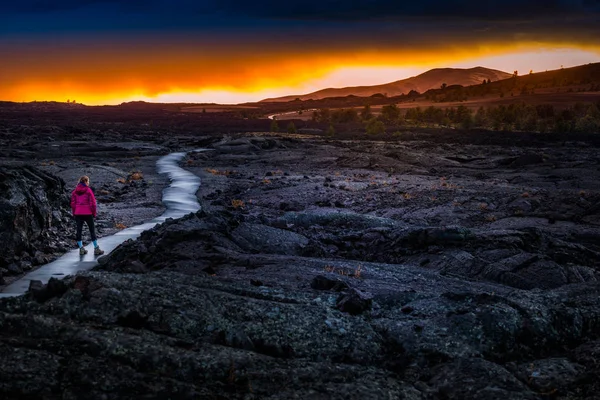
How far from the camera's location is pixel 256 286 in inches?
434

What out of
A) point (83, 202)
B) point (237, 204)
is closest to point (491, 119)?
point (237, 204)

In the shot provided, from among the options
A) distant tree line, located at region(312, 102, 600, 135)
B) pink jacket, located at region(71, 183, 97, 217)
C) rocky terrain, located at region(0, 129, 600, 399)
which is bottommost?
distant tree line, located at region(312, 102, 600, 135)

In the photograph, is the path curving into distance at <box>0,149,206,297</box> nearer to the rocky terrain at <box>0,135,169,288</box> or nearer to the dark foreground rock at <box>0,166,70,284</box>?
the rocky terrain at <box>0,135,169,288</box>

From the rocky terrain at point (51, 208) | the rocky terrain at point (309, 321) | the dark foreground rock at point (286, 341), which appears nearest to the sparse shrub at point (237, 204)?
the rocky terrain at point (51, 208)

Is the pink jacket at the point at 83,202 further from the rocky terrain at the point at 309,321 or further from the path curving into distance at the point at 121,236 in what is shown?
the rocky terrain at the point at 309,321

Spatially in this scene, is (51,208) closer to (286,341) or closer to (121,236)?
(121,236)

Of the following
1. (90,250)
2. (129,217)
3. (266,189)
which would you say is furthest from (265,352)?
(266,189)

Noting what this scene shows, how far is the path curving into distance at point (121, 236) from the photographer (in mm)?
15958

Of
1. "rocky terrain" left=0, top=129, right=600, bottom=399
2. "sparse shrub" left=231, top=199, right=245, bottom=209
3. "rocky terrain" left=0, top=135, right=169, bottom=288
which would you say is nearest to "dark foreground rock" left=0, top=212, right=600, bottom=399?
"rocky terrain" left=0, top=129, right=600, bottom=399

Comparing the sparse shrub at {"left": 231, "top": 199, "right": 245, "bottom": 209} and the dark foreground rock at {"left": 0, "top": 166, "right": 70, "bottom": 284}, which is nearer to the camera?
the dark foreground rock at {"left": 0, "top": 166, "right": 70, "bottom": 284}

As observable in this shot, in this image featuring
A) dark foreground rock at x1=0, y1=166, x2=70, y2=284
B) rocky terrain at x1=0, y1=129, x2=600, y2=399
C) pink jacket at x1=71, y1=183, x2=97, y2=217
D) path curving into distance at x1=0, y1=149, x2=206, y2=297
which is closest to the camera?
rocky terrain at x1=0, y1=129, x2=600, y2=399

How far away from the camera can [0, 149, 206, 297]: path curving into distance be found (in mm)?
15958

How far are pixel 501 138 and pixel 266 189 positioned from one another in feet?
177

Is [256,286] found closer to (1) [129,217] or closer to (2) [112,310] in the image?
(2) [112,310]
